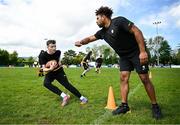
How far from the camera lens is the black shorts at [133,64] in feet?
20.2

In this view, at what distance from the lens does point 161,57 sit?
145 m

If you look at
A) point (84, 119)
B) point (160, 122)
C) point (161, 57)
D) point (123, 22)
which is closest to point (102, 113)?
point (84, 119)

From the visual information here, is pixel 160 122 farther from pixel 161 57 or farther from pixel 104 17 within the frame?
pixel 161 57

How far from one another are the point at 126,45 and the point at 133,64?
44 centimetres

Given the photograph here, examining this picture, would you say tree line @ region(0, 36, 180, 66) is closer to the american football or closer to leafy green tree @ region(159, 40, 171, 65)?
leafy green tree @ region(159, 40, 171, 65)

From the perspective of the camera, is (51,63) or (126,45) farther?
(51,63)

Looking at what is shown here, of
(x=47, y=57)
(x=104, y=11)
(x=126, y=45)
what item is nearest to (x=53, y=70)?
(x=47, y=57)

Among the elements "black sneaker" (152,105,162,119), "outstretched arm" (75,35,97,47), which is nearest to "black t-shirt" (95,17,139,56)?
"outstretched arm" (75,35,97,47)

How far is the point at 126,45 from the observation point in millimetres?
6344

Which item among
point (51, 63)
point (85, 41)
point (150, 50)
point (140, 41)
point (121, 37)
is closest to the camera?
point (140, 41)

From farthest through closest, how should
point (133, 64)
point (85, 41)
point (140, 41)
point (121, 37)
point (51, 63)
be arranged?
point (51, 63), point (85, 41), point (133, 64), point (121, 37), point (140, 41)

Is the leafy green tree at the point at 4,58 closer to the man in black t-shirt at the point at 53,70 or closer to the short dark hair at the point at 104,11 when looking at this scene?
the man in black t-shirt at the point at 53,70

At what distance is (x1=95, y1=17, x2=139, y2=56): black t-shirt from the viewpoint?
6082mm

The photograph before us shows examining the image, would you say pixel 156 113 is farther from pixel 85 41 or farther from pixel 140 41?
pixel 85 41
